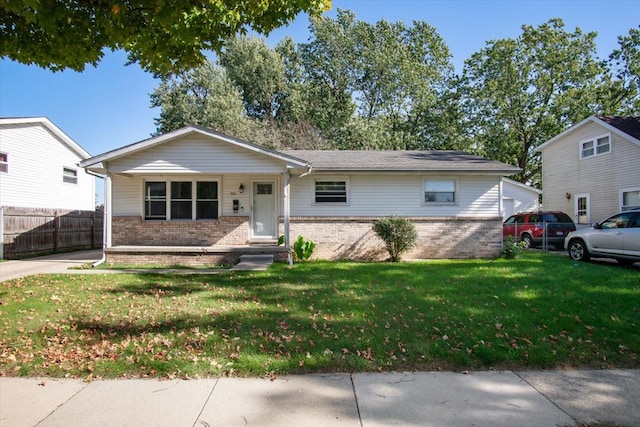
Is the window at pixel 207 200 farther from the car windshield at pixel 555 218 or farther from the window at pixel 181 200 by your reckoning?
the car windshield at pixel 555 218

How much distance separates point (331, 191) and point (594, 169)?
14475 millimetres

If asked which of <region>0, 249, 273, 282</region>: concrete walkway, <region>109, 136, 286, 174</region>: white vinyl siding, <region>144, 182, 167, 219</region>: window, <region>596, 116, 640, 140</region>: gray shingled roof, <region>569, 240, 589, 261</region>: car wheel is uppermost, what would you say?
<region>596, 116, 640, 140</region>: gray shingled roof

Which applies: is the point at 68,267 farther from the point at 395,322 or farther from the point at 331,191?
the point at 395,322

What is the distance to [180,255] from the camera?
12320 mm

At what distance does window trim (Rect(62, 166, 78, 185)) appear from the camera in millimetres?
18733

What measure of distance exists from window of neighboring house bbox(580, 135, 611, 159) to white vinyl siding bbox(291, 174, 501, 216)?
8567 mm

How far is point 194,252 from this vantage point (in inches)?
482

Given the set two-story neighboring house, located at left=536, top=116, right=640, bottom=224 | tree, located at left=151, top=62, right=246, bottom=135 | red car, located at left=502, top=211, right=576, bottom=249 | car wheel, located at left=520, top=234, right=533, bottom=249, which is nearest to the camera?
red car, located at left=502, top=211, right=576, bottom=249

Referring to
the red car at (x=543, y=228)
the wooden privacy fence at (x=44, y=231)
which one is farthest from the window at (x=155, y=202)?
the red car at (x=543, y=228)

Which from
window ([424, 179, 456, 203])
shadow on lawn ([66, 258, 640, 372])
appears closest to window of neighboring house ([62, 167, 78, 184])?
shadow on lawn ([66, 258, 640, 372])

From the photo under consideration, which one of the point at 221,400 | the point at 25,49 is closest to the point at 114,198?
the point at 25,49

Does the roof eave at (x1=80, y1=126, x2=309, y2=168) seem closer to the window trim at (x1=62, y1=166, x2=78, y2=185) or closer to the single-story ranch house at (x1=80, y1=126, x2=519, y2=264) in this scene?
the single-story ranch house at (x1=80, y1=126, x2=519, y2=264)

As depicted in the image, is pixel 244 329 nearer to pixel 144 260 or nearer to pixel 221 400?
pixel 221 400

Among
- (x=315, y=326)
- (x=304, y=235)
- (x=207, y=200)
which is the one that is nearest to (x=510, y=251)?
(x=304, y=235)
